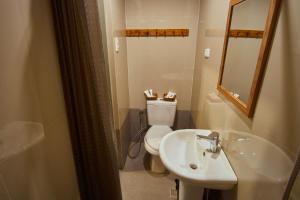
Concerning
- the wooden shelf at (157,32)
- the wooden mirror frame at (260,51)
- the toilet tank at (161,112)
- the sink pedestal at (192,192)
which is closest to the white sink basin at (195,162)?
the sink pedestal at (192,192)

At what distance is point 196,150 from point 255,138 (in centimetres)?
61

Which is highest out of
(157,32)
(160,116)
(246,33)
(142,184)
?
(157,32)

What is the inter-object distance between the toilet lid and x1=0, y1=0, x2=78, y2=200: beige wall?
3.59 feet

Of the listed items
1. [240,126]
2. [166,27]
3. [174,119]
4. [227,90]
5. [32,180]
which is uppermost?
[166,27]

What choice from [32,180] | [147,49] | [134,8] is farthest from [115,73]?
[32,180]

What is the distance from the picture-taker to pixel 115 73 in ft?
5.67

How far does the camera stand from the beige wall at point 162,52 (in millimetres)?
2041

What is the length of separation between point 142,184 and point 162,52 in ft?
5.54

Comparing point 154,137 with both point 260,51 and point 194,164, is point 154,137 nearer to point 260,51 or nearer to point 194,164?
point 194,164

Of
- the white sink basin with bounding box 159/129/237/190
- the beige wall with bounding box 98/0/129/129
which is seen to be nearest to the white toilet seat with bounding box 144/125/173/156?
the beige wall with bounding box 98/0/129/129

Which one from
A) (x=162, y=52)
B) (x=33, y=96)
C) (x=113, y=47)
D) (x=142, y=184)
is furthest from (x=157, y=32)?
(x=142, y=184)

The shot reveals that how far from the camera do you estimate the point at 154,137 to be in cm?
199

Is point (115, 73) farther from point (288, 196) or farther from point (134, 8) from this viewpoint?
point (288, 196)

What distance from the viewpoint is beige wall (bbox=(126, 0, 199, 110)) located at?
2.04 m
